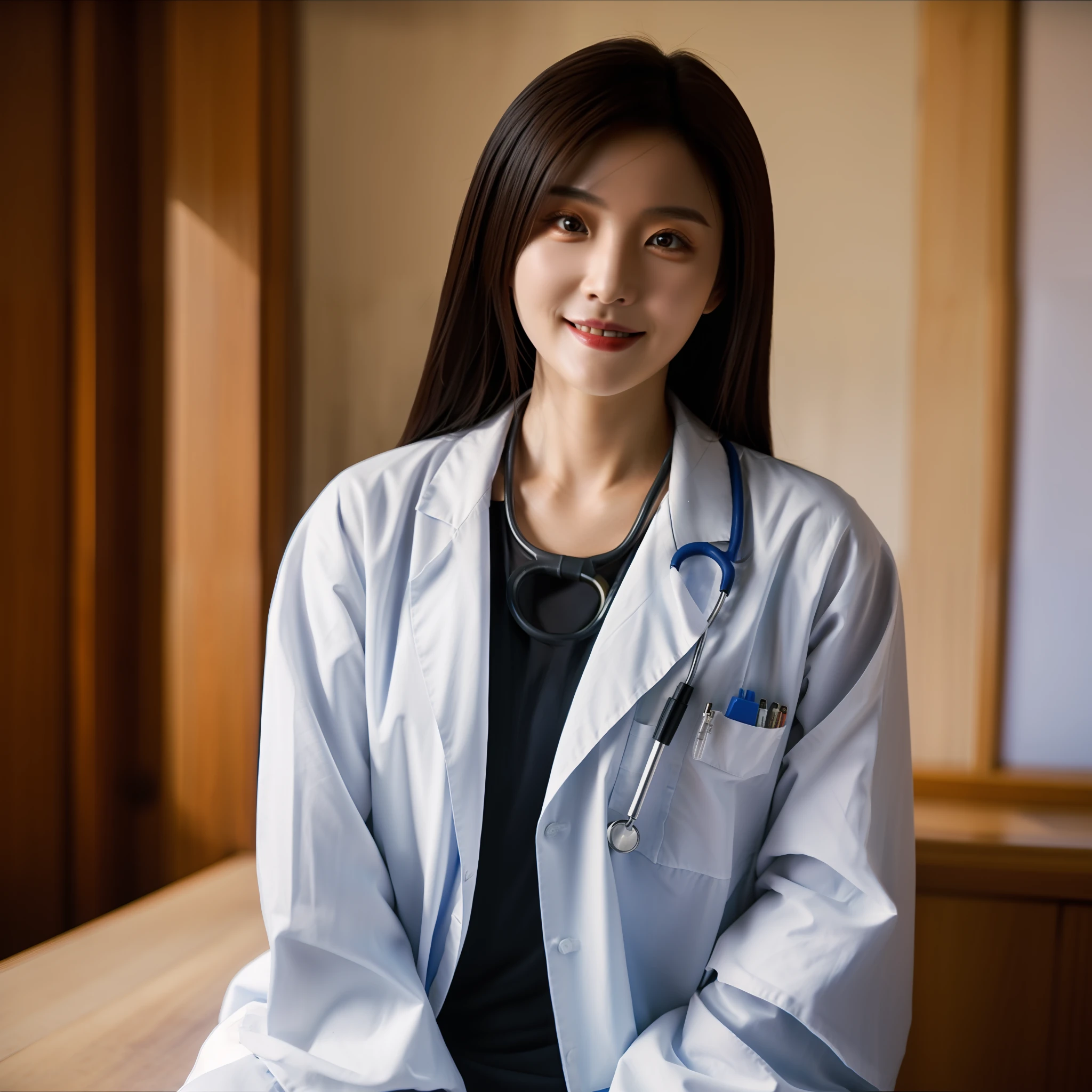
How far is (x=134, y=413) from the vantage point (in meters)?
1.89

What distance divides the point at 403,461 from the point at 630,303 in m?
0.35

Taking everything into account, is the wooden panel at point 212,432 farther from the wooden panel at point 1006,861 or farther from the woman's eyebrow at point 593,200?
the wooden panel at point 1006,861

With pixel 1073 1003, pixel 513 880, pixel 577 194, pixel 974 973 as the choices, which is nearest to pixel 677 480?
pixel 577 194

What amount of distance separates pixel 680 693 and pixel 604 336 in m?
0.39

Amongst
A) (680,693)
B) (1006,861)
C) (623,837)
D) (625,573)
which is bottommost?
(1006,861)

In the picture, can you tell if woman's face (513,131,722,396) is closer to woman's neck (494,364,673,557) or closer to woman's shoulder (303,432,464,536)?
woman's neck (494,364,673,557)

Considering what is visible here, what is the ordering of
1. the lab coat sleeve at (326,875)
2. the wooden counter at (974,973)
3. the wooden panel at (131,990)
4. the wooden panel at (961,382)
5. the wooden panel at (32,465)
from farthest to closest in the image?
1. the wooden panel at (32,465)
2. the wooden panel at (961,382)
3. the wooden counter at (974,973)
4. the wooden panel at (131,990)
5. the lab coat sleeve at (326,875)

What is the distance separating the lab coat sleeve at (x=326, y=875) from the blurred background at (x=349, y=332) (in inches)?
29.6

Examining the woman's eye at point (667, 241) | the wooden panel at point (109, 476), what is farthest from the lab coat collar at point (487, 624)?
the wooden panel at point (109, 476)

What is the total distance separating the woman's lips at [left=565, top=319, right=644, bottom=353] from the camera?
1063mm

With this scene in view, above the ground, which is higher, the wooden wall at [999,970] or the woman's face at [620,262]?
the woman's face at [620,262]

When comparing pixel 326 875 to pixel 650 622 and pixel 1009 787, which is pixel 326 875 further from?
pixel 1009 787

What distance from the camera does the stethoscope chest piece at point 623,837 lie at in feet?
3.32

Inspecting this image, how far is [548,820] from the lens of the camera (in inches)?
40.5
